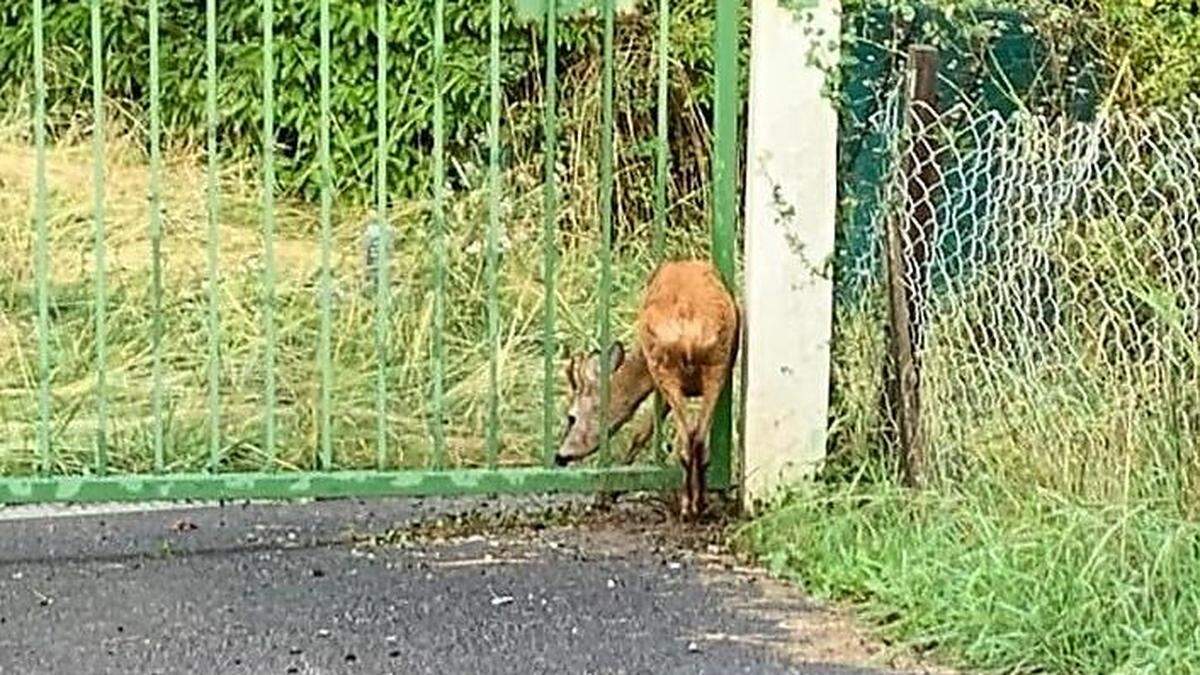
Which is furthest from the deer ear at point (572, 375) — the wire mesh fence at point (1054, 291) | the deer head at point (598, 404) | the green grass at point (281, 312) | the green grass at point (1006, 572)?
the wire mesh fence at point (1054, 291)

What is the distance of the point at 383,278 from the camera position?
19.5 ft

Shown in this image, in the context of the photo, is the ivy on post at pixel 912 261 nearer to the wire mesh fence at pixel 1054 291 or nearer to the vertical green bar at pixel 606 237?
the wire mesh fence at pixel 1054 291

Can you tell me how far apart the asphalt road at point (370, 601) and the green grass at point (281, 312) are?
0.46 meters

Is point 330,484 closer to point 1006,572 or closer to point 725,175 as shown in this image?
point 725,175

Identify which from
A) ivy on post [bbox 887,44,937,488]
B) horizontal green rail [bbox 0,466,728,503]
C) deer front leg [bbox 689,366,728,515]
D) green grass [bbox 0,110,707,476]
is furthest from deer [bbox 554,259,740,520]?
green grass [bbox 0,110,707,476]

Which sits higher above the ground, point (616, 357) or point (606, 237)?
point (606, 237)

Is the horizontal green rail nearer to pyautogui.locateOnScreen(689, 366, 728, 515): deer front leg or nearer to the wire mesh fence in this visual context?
pyautogui.locateOnScreen(689, 366, 728, 515): deer front leg

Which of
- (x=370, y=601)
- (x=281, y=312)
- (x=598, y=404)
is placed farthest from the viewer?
(x=281, y=312)

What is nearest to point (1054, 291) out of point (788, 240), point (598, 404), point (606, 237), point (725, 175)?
point (788, 240)

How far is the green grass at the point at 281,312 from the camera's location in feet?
23.4

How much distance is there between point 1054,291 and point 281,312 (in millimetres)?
3606

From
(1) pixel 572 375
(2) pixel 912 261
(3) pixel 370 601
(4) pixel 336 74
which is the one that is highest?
(4) pixel 336 74

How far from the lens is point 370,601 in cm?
520

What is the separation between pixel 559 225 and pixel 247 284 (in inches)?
49.0
